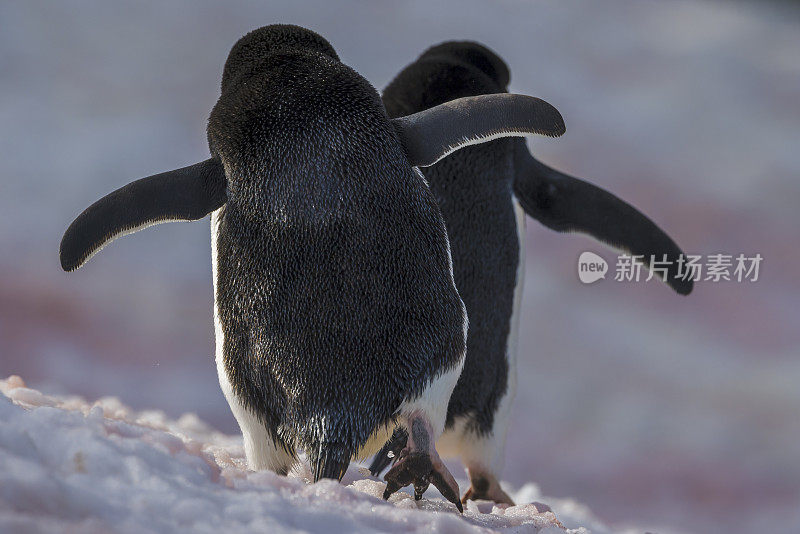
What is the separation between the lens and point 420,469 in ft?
2.56

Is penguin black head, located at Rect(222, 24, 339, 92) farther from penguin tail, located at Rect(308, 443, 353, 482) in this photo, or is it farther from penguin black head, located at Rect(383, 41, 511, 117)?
penguin tail, located at Rect(308, 443, 353, 482)

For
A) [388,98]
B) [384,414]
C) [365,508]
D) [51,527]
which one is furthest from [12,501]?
[388,98]

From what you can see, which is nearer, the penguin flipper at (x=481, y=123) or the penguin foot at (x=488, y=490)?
the penguin flipper at (x=481, y=123)

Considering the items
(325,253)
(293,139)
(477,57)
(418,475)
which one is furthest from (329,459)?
(477,57)

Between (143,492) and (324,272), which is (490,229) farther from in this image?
(143,492)

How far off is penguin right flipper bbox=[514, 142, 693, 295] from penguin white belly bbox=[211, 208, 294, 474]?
0.52 metres

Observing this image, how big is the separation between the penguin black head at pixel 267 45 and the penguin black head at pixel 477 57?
353mm

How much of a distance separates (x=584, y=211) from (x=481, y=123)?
15.3 inches

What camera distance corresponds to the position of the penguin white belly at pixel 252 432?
0.81 m

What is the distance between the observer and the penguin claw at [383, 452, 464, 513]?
2.54 feet

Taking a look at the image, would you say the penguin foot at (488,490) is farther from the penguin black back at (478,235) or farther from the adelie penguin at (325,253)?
the adelie penguin at (325,253)

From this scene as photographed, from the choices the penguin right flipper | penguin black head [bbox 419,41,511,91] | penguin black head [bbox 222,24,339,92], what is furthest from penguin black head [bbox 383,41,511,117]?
penguin black head [bbox 222,24,339,92]

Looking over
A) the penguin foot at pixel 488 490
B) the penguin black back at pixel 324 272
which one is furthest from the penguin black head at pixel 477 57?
the penguin foot at pixel 488 490

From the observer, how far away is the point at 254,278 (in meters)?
0.77
